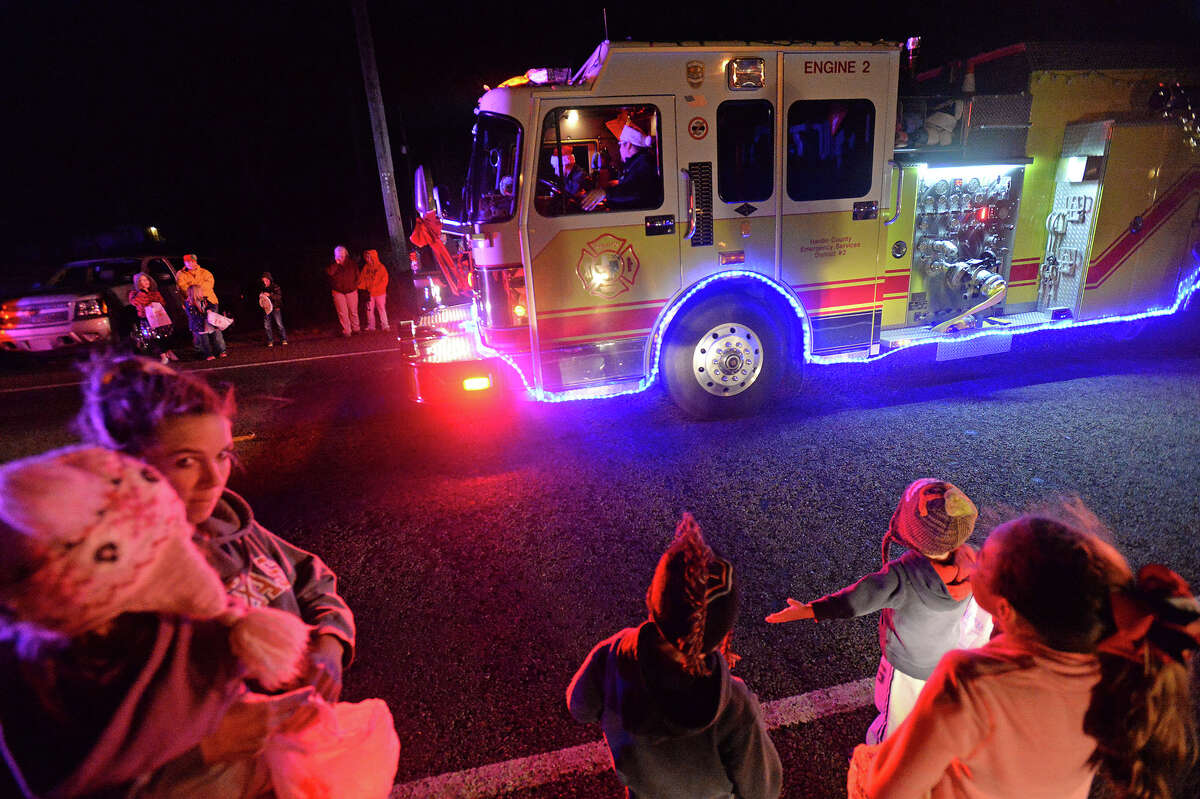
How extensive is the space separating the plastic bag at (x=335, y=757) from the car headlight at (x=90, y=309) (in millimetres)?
13151

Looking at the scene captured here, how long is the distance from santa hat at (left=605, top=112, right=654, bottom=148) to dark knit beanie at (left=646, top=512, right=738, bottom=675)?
4569mm

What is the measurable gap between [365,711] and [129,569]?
22.0 inches

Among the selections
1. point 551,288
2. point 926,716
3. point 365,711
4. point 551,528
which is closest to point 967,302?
point 551,288

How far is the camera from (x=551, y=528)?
4.36 metres

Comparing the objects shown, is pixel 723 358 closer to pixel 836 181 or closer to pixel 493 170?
pixel 836 181

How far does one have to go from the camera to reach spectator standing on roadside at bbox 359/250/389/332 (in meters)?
11.9

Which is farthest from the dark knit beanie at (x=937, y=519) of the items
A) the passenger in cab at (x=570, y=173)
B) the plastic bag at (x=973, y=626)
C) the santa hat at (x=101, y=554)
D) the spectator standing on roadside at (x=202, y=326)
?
the spectator standing on roadside at (x=202, y=326)

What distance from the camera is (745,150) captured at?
18.0 ft

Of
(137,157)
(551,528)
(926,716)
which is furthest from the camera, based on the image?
(137,157)

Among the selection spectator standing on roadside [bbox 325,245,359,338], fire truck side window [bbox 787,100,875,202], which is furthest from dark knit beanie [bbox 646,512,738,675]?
spectator standing on roadside [bbox 325,245,359,338]

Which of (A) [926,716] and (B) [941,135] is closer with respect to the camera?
(A) [926,716]

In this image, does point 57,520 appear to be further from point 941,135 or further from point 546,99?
point 941,135

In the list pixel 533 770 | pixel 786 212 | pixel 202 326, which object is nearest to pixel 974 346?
pixel 786 212

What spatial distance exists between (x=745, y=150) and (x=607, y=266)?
1.59 meters
